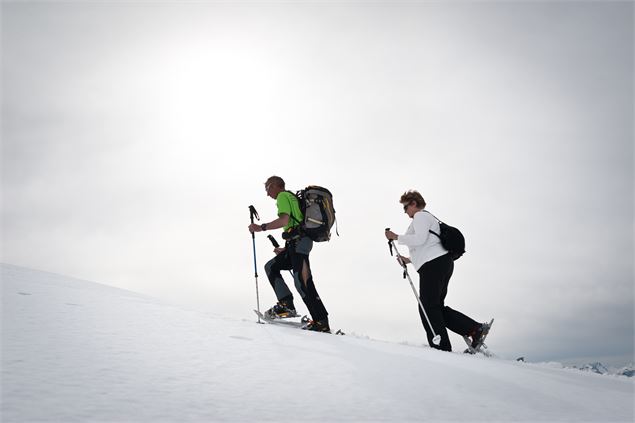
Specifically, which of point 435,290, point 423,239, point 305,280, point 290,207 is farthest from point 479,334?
point 290,207

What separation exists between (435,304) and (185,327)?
11.1 feet

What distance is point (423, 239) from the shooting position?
19.2 feet

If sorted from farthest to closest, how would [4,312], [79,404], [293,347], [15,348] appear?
[293,347] < [4,312] < [15,348] < [79,404]

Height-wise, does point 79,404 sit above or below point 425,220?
below

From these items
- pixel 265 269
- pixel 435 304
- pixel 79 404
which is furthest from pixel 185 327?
pixel 435 304

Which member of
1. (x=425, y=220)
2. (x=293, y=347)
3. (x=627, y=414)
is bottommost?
(x=627, y=414)

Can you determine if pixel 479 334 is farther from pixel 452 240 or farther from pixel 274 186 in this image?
pixel 274 186

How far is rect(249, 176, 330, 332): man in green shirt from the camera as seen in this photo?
6.06 m

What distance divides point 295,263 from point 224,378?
346cm

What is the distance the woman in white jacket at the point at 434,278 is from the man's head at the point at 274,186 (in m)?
1.89

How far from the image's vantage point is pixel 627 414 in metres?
3.19

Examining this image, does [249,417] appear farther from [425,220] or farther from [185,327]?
[425,220]

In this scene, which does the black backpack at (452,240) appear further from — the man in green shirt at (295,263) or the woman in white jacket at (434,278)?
the man in green shirt at (295,263)

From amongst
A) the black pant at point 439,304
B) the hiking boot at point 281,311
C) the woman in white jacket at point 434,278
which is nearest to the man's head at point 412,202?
the woman in white jacket at point 434,278
